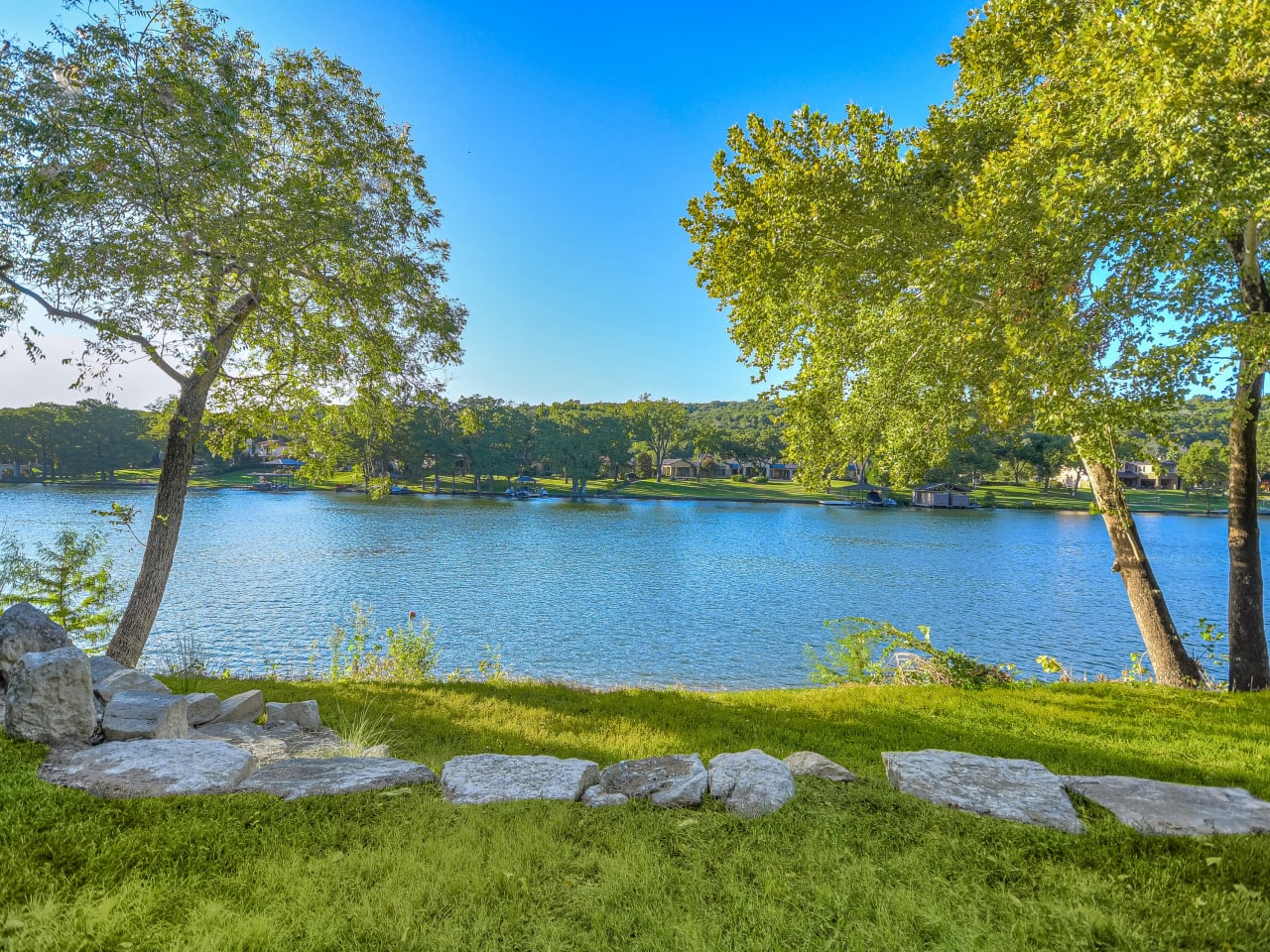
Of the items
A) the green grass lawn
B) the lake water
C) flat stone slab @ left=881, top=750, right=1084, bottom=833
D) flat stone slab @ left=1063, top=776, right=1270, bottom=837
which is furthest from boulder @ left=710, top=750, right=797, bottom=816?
the lake water

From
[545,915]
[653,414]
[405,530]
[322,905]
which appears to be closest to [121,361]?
[322,905]

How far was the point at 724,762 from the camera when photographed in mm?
4027

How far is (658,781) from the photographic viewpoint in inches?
150

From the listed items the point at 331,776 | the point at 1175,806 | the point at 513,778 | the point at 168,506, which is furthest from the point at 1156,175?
the point at 168,506

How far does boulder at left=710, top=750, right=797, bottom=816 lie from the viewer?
3514mm

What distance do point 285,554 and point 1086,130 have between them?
31.0 m

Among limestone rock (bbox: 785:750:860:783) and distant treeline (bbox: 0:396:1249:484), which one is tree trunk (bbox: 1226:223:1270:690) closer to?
limestone rock (bbox: 785:750:860:783)

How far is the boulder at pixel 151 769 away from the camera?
3455 mm

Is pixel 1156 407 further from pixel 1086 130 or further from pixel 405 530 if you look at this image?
pixel 405 530

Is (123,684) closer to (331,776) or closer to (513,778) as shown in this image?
(331,776)

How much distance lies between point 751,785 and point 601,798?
3.01 feet

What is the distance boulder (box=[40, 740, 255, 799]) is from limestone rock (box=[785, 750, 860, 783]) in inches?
142

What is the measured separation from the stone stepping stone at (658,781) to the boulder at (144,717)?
324cm

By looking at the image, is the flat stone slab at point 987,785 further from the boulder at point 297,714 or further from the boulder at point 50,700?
the boulder at point 50,700
